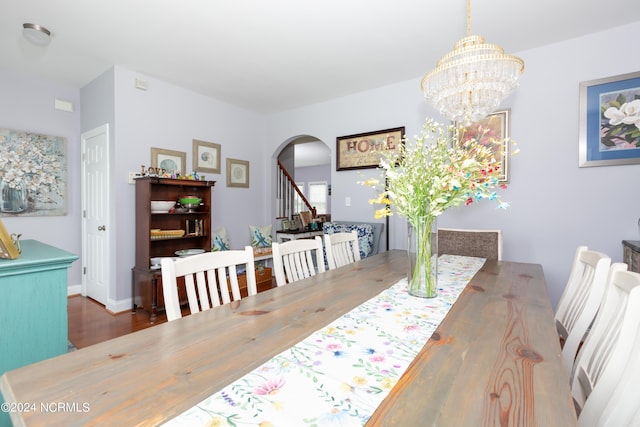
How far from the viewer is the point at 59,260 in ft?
4.48

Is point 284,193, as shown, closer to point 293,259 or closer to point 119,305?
point 119,305

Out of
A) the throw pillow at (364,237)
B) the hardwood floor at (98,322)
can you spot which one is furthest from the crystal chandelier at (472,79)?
the hardwood floor at (98,322)

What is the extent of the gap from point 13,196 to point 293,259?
11.3 ft

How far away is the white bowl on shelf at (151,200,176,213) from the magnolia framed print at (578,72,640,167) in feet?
12.8

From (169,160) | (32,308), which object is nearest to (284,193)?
(169,160)

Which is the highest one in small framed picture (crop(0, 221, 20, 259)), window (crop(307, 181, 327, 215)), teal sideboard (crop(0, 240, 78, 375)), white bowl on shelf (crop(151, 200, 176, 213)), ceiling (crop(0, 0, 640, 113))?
ceiling (crop(0, 0, 640, 113))

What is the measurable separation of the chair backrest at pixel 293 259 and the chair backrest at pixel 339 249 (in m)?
0.12

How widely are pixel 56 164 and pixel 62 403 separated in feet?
13.0

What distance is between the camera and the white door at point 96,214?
322 centimetres

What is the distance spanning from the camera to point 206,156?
3904 millimetres

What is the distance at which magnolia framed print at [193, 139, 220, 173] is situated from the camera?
3789 millimetres

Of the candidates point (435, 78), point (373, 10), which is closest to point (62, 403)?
point (435, 78)

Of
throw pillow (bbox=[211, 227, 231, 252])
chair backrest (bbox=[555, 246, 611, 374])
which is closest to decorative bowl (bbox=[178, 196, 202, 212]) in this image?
throw pillow (bbox=[211, 227, 231, 252])

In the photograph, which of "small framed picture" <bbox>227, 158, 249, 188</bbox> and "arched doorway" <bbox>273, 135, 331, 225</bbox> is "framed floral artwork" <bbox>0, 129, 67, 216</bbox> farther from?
"arched doorway" <bbox>273, 135, 331, 225</bbox>
